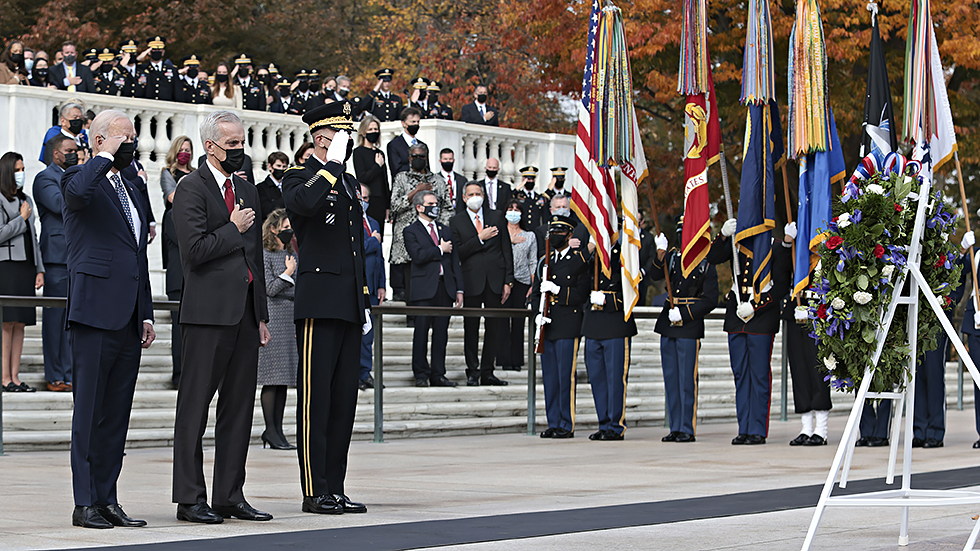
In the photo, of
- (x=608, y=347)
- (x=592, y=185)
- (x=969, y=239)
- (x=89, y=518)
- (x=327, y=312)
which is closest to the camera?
(x=89, y=518)

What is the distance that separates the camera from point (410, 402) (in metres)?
14.1

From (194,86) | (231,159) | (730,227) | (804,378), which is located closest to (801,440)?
(804,378)

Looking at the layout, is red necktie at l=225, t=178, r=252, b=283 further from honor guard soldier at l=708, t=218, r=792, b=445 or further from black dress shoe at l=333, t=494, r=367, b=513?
honor guard soldier at l=708, t=218, r=792, b=445

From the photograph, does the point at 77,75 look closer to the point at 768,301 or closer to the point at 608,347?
the point at 608,347

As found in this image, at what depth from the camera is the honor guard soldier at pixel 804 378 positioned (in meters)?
13.1

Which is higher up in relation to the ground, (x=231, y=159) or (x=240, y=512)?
(x=231, y=159)

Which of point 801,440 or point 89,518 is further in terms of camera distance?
point 801,440

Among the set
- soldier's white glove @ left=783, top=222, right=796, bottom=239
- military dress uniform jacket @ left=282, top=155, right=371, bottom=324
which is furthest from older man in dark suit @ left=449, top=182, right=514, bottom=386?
military dress uniform jacket @ left=282, top=155, right=371, bottom=324

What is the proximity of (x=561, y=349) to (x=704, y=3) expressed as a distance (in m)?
3.84

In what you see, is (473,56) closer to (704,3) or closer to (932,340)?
(704,3)

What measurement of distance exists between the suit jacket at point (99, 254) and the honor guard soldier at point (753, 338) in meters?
7.45

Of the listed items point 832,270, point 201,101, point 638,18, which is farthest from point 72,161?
point 638,18

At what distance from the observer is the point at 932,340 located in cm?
674

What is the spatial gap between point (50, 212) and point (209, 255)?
6.31m
